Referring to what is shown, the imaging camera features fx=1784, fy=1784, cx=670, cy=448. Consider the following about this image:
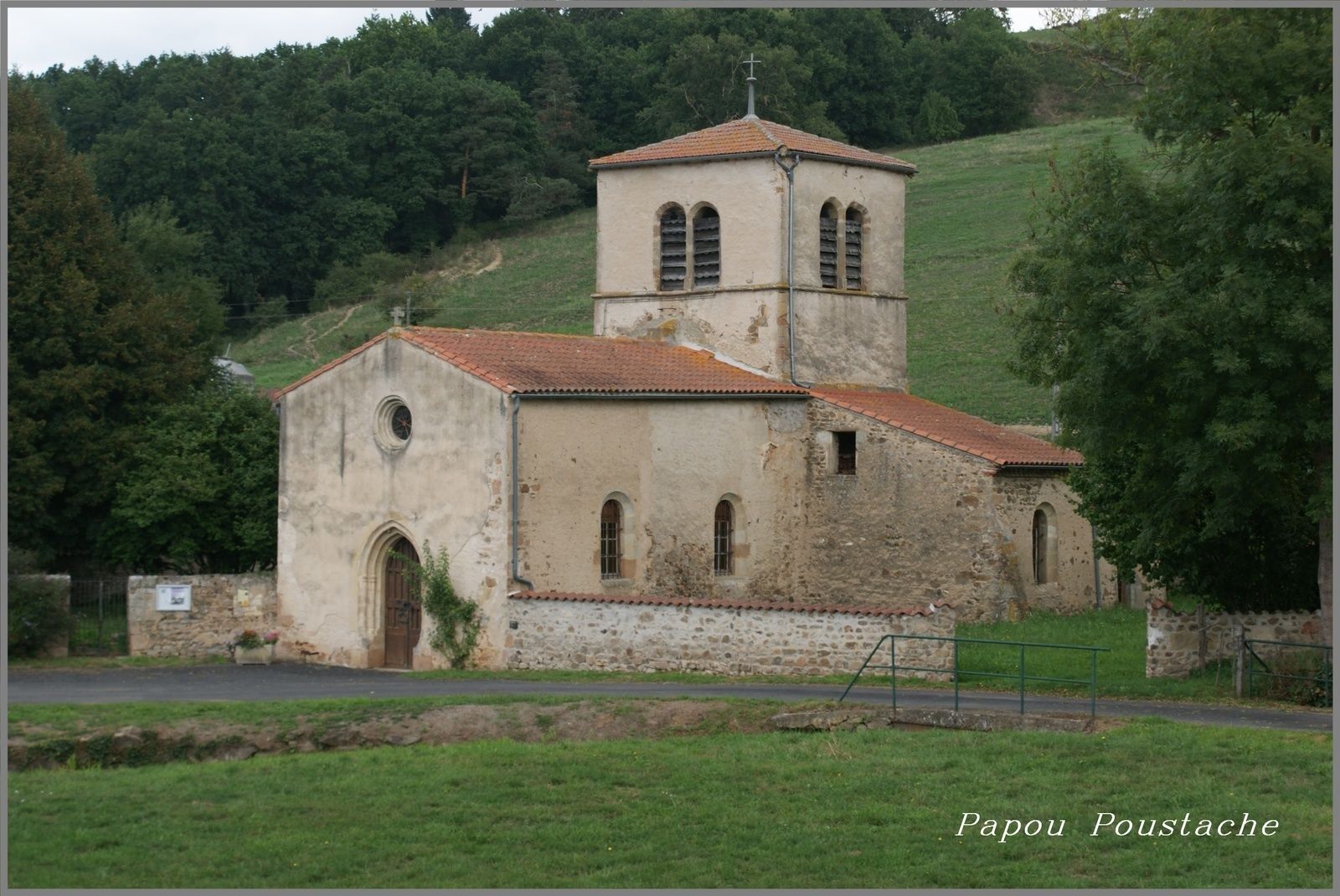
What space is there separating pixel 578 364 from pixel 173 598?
8335 millimetres

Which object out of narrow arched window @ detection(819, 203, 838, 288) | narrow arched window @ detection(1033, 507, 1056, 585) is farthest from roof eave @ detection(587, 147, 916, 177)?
narrow arched window @ detection(1033, 507, 1056, 585)

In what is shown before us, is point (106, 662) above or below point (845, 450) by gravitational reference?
below

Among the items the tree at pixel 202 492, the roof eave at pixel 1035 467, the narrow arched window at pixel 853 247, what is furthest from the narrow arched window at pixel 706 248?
the tree at pixel 202 492

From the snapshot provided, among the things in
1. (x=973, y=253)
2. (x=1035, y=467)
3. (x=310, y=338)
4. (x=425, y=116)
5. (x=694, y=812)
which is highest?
(x=425, y=116)

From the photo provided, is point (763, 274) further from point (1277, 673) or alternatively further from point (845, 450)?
point (1277, 673)

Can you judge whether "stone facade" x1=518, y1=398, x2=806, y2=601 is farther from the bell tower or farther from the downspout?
the bell tower

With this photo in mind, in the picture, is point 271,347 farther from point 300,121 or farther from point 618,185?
point 618,185

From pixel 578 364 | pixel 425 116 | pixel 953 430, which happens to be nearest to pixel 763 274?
pixel 953 430

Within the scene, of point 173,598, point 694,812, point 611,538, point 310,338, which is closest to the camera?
point 694,812

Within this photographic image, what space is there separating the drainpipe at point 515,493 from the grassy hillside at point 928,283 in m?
24.5

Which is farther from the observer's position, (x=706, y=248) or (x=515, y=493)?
(x=706, y=248)

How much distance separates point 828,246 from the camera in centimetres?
3538

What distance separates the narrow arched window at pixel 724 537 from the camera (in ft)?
107

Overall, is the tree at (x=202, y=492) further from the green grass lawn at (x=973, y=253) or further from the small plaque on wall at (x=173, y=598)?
the green grass lawn at (x=973, y=253)
